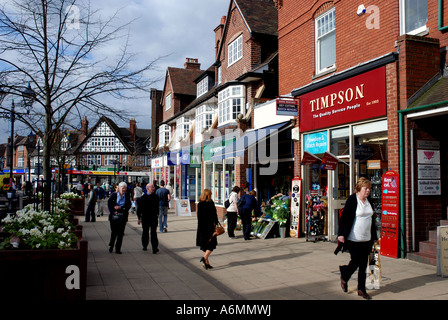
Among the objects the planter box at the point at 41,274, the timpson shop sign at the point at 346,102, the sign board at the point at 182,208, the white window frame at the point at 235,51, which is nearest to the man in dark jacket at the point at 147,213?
the planter box at the point at 41,274

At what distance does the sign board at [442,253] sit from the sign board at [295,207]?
5355 mm

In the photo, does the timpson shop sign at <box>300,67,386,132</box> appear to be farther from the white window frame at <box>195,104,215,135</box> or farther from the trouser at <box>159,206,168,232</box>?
the white window frame at <box>195,104,215,135</box>

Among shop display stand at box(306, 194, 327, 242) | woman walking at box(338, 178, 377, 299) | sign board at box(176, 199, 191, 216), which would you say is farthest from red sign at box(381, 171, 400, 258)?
sign board at box(176, 199, 191, 216)

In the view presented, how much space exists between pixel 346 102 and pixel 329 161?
5.17 feet

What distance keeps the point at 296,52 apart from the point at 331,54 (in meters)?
1.81

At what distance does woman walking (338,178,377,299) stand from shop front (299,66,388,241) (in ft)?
12.7

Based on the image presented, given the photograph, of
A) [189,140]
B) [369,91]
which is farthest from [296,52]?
[189,140]

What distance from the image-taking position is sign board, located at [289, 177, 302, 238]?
12.1 m

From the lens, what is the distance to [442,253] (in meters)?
6.84

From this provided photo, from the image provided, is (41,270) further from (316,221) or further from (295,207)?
(295,207)

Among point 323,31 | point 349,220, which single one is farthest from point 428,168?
point 323,31

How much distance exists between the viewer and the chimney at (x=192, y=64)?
126 feet

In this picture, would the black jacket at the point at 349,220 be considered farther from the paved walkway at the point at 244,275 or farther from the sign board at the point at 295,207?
the sign board at the point at 295,207

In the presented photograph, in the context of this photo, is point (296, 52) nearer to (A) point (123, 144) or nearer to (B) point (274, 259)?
(B) point (274, 259)
